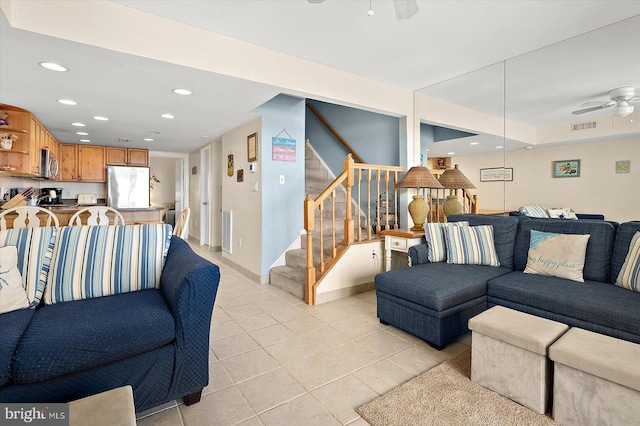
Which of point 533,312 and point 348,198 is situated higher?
point 348,198

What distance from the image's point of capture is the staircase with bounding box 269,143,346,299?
3587 mm

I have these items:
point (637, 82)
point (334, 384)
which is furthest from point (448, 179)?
point (334, 384)

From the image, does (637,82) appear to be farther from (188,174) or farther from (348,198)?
(188,174)

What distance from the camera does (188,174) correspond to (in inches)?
305

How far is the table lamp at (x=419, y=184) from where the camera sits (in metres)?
3.40

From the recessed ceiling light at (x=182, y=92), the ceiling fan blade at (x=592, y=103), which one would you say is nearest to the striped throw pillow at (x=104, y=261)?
the recessed ceiling light at (x=182, y=92)

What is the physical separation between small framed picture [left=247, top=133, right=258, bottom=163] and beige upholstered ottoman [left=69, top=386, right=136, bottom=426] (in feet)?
10.6

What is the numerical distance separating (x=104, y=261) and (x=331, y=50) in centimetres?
263

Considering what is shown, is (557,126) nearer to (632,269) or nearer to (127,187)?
(632,269)

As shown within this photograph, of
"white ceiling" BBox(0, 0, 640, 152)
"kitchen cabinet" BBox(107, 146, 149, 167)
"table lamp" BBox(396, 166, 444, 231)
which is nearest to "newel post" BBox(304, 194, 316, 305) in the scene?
"table lamp" BBox(396, 166, 444, 231)

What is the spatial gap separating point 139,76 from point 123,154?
458 centimetres

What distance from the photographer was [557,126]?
2684 millimetres

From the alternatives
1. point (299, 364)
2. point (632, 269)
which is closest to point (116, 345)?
point (299, 364)

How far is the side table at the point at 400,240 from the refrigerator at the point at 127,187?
Result: 5460 mm
